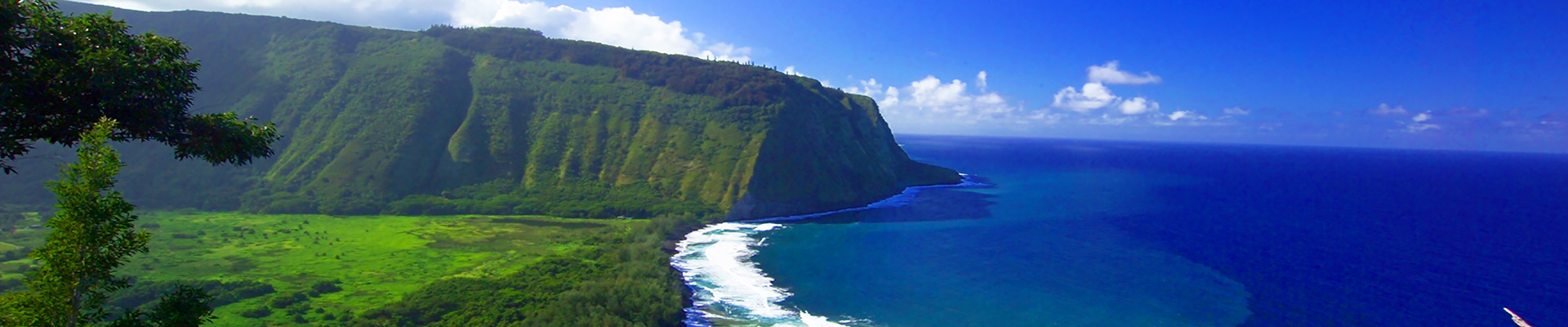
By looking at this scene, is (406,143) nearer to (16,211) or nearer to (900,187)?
(16,211)

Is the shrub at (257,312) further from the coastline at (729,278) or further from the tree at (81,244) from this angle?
the tree at (81,244)

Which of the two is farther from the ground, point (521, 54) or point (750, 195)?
point (521, 54)

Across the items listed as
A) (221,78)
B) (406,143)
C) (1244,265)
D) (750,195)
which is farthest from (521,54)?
(1244,265)

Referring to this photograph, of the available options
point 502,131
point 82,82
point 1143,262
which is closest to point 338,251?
point 502,131

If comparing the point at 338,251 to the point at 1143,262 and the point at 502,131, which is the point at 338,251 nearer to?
the point at 502,131

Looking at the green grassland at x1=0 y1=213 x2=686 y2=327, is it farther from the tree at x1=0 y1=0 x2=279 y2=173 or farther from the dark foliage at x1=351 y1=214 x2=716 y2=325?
the tree at x1=0 y1=0 x2=279 y2=173

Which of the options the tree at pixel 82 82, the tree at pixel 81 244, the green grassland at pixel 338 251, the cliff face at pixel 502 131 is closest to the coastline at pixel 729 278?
the green grassland at pixel 338 251
